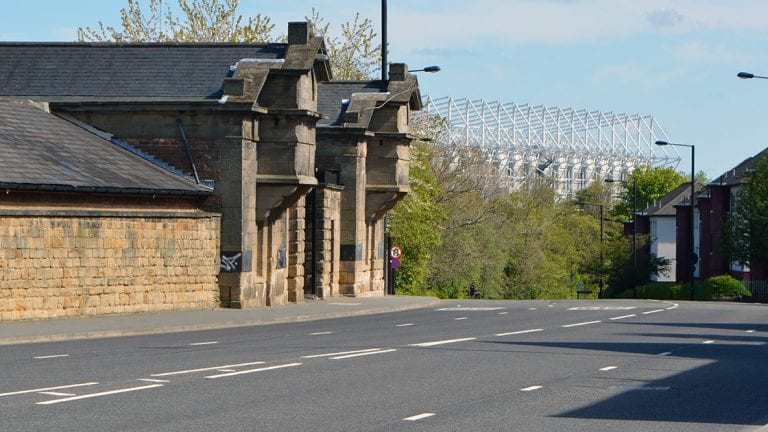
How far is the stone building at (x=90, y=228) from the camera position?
29.7m

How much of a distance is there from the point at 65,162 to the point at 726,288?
49.5 metres

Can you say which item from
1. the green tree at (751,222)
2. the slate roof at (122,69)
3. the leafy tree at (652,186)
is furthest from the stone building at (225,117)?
the leafy tree at (652,186)

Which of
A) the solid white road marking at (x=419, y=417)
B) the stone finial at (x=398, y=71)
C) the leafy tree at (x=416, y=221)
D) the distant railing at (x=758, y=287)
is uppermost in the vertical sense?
the stone finial at (x=398, y=71)

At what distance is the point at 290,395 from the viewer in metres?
14.8

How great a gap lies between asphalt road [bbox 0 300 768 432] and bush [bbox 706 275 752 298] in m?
47.9

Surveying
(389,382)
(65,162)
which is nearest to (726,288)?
(65,162)

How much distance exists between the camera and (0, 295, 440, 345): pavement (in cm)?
2570

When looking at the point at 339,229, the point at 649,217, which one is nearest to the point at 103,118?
the point at 339,229

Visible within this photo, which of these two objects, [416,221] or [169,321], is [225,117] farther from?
[416,221]

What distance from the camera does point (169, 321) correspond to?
100 ft

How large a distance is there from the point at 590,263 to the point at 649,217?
2257cm

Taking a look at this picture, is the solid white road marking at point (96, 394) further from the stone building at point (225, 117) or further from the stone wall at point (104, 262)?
the stone building at point (225, 117)

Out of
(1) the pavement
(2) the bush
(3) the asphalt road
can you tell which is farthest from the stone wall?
(2) the bush

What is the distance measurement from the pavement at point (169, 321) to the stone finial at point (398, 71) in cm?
1233
